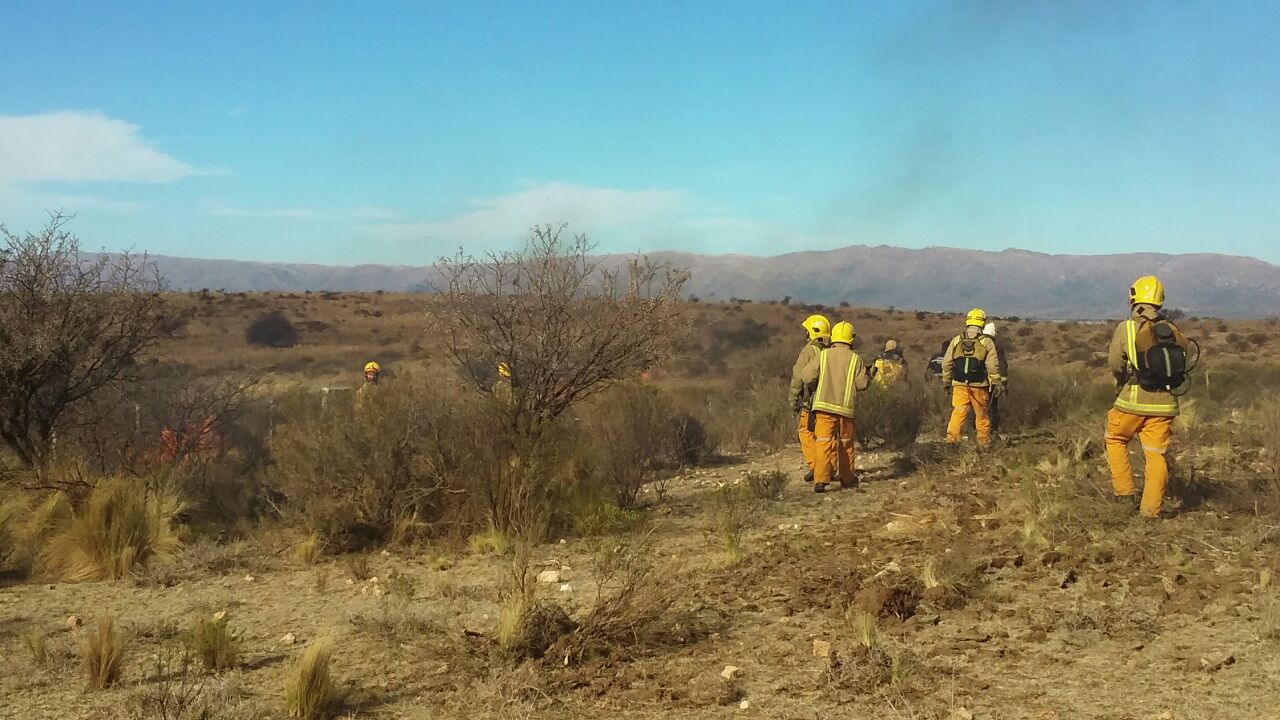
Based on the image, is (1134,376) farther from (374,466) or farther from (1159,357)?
(374,466)

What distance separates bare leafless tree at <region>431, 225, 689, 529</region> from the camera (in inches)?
337

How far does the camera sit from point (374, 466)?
7.65m

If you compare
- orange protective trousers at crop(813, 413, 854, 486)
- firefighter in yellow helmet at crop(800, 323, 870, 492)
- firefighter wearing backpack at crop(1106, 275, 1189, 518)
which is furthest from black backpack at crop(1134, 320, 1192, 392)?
orange protective trousers at crop(813, 413, 854, 486)

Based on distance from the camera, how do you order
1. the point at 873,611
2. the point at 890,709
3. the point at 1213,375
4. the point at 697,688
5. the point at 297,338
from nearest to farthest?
the point at 890,709 < the point at 697,688 < the point at 873,611 < the point at 1213,375 < the point at 297,338

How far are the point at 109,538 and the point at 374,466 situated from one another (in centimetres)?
199

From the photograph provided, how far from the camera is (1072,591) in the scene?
563 cm

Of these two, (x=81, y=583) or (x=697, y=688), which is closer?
(x=697, y=688)

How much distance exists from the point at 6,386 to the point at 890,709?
8147mm

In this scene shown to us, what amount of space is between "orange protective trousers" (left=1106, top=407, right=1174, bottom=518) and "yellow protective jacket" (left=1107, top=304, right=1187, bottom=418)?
76 millimetres

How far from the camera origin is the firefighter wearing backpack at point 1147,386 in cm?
685

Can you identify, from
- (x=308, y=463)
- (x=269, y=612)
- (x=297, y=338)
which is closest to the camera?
(x=269, y=612)

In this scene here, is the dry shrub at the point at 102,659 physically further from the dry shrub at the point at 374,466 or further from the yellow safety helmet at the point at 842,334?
the yellow safety helmet at the point at 842,334

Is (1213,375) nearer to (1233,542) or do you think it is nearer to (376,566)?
(1233,542)

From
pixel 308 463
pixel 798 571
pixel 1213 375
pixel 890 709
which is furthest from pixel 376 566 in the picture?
pixel 1213 375
